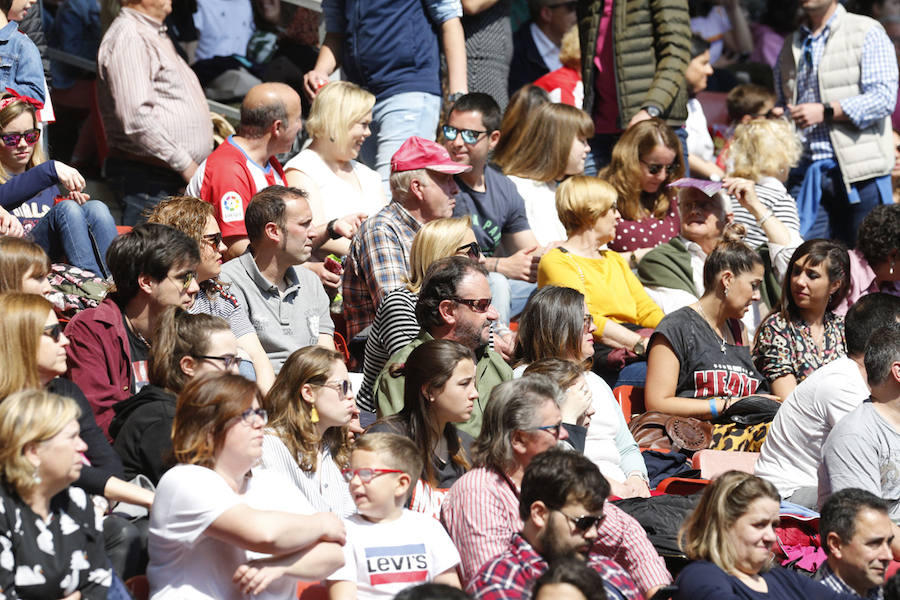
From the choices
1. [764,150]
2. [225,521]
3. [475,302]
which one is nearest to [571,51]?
[764,150]

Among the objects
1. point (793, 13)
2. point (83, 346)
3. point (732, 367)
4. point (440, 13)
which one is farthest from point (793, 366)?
point (793, 13)

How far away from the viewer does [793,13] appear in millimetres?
12195

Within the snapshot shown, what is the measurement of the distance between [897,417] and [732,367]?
57.9 inches

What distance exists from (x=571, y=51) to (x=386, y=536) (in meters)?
5.83

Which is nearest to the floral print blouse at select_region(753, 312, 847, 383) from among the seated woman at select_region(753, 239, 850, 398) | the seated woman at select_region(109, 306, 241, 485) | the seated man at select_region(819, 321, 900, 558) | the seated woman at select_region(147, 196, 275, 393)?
the seated woman at select_region(753, 239, 850, 398)

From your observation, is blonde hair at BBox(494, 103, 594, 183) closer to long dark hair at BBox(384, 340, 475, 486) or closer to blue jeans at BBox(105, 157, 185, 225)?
blue jeans at BBox(105, 157, 185, 225)

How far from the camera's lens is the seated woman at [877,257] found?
723 centimetres

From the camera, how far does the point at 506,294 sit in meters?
6.75

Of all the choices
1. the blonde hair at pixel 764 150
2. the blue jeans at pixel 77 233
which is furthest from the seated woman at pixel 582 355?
the blonde hair at pixel 764 150

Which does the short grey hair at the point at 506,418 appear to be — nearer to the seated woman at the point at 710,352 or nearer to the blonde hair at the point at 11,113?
the seated woman at the point at 710,352

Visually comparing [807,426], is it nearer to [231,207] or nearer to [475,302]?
[475,302]

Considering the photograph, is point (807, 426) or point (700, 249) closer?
point (807, 426)

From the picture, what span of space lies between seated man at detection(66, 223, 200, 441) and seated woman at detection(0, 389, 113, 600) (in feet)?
3.48

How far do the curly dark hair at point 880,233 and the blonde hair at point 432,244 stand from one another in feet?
8.40
